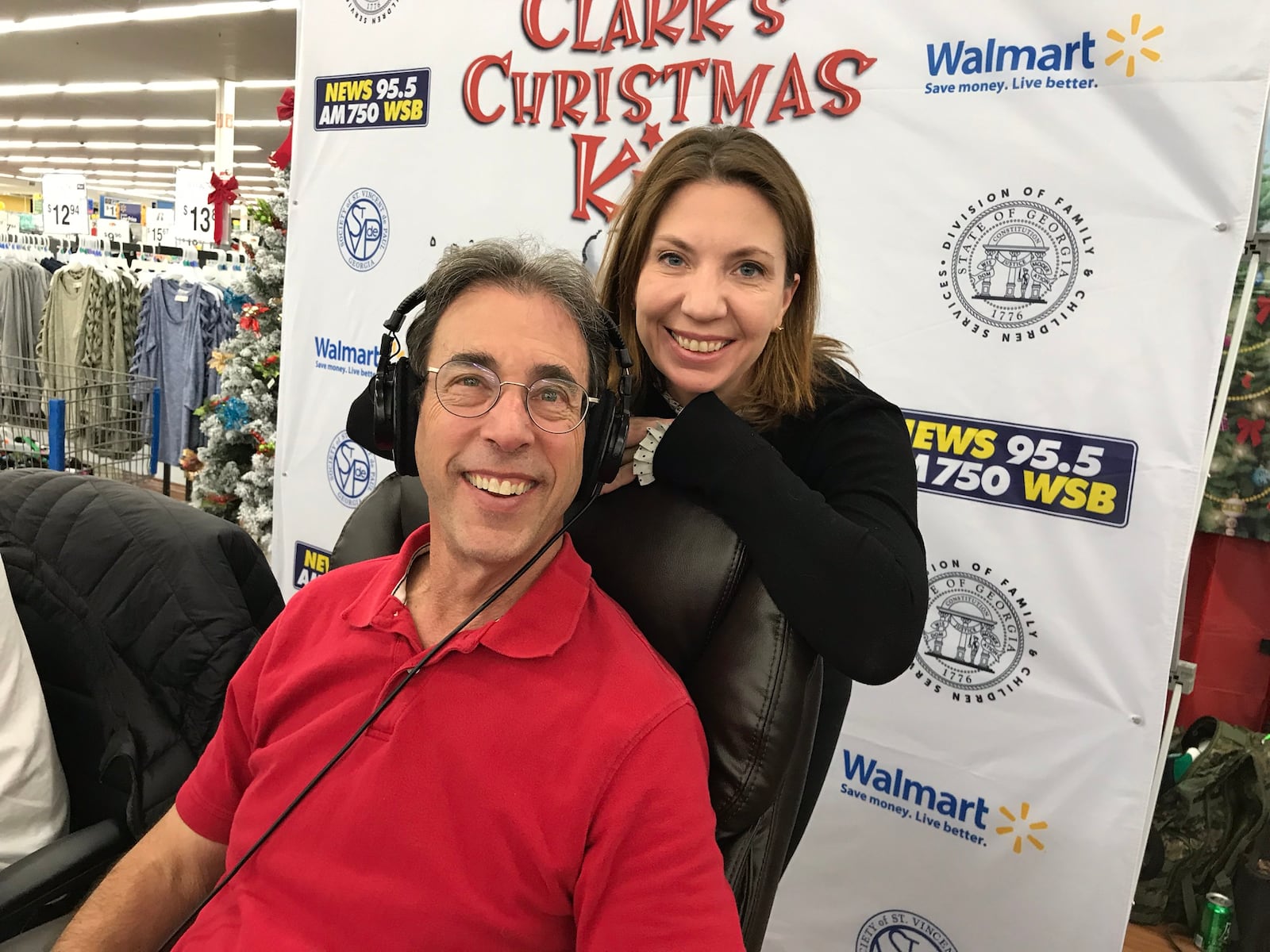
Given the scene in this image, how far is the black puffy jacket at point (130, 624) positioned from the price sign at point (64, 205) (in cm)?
586

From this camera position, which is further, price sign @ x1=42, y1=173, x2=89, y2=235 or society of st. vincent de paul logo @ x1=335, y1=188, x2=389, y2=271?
price sign @ x1=42, y1=173, x2=89, y2=235

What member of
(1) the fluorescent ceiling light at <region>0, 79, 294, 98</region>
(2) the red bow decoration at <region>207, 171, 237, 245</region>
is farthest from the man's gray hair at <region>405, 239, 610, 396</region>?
(1) the fluorescent ceiling light at <region>0, 79, 294, 98</region>

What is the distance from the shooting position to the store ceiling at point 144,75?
6691 millimetres

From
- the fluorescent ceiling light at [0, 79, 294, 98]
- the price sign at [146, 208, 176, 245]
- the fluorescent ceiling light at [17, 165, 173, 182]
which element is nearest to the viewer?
the price sign at [146, 208, 176, 245]

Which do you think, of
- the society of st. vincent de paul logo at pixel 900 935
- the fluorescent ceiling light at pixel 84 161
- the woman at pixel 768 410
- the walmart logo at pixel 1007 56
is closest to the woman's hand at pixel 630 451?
the woman at pixel 768 410

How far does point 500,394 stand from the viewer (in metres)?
1.02

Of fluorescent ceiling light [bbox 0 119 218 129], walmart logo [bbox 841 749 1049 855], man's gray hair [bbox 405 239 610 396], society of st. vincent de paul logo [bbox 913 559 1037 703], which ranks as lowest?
walmart logo [bbox 841 749 1049 855]

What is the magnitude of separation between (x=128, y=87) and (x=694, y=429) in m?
11.5

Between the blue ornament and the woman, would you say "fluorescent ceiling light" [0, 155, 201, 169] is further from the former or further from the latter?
the woman

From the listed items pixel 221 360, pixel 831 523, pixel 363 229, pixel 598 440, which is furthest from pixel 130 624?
pixel 221 360

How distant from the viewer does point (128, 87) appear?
9.66 m

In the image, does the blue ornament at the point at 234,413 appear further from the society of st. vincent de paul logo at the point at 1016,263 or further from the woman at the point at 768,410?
the society of st. vincent de paul logo at the point at 1016,263

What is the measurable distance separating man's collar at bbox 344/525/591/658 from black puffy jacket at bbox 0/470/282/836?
0.50m

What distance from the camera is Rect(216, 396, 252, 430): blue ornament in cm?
328
